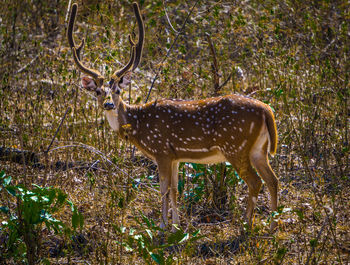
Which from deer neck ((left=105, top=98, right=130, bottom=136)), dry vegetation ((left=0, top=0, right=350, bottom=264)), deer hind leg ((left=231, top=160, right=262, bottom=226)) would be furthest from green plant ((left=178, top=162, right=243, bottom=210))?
deer neck ((left=105, top=98, right=130, bottom=136))

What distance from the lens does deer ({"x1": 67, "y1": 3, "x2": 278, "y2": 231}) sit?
5.94 m

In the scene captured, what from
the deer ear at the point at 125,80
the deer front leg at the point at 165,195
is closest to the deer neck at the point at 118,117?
the deer ear at the point at 125,80

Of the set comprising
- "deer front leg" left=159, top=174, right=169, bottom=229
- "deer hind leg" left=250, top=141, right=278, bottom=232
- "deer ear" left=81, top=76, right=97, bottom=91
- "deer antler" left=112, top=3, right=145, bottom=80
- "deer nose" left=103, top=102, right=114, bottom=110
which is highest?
"deer antler" left=112, top=3, right=145, bottom=80

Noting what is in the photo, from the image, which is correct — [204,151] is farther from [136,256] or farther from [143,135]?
[136,256]

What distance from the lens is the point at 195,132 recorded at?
6199 mm

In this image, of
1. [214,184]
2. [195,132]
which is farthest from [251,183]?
[195,132]

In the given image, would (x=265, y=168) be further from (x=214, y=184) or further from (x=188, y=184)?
(x=188, y=184)

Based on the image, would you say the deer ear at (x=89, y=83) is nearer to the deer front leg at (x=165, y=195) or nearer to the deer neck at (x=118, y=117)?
the deer neck at (x=118, y=117)

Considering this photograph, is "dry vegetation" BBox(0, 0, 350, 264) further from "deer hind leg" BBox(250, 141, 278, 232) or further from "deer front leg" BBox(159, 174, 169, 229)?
"deer hind leg" BBox(250, 141, 278, 232)

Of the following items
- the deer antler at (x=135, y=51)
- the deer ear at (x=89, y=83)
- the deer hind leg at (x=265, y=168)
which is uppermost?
the deer antler at (x=135, y=51)

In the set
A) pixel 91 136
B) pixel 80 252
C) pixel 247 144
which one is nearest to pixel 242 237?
pixel 247 144

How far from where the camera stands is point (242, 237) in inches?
224

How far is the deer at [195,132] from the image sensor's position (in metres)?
5.94

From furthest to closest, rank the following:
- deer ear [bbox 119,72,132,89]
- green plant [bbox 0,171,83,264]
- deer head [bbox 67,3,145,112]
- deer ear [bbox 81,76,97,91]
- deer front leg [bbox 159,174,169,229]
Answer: deer ear [bbox 119,72,132,89] → deer ear [bbox 81,76,97,91] → deer head [bbox 67,3,145,112] → deer front leg [bbox 159,174,169,229] → green plant [bbox 0,171,83,264]
